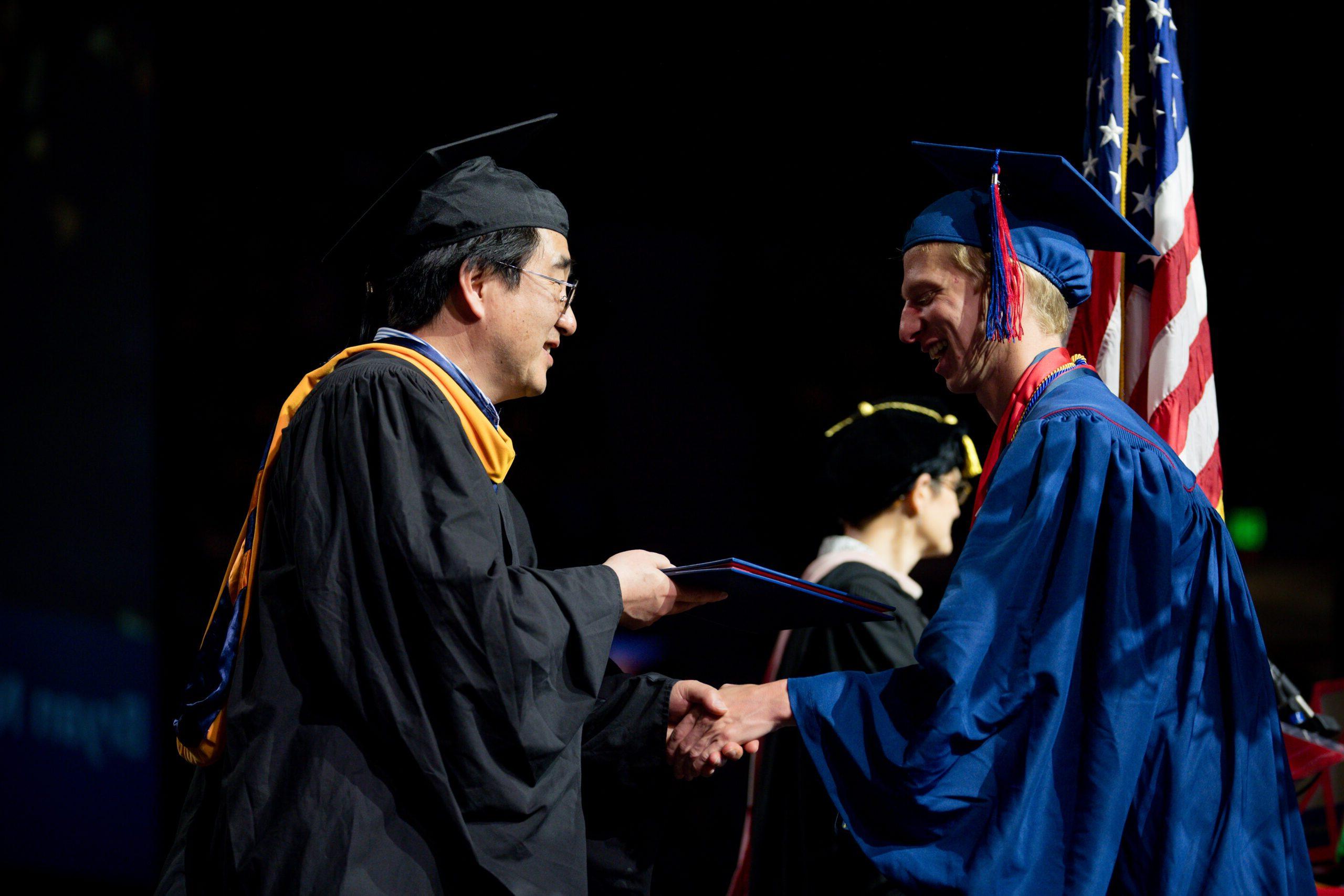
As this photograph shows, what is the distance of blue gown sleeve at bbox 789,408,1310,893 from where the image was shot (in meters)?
1.48

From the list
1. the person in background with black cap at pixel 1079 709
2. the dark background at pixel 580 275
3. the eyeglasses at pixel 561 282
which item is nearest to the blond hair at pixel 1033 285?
the person in background with black cap at pixel 1079 709

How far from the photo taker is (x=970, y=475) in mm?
3229

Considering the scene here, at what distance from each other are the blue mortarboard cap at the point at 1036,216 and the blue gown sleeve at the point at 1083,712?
0.31 m

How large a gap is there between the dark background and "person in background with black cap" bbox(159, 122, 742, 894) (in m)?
2.24

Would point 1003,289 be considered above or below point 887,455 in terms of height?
above

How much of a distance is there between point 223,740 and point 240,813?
170 millimetres

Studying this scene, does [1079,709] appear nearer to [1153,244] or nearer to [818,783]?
[1153,244]

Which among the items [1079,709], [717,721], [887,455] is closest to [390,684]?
[717,721]

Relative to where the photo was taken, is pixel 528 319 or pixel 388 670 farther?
pixel 528 319

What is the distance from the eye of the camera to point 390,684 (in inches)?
55.9

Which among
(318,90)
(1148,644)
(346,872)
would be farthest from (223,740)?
(318,90)

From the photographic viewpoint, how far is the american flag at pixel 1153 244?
2.21 m

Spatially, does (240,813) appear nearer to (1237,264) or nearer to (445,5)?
(445,5)

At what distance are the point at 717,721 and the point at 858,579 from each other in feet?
3.64
